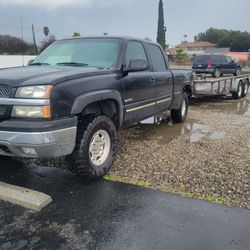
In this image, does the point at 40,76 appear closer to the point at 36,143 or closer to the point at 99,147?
the point at 36,143

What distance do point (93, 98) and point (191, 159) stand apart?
7.06ft

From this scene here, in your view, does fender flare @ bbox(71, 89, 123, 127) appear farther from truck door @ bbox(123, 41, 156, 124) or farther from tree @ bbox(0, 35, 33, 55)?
tree @ bbox(0, 35, 33, 55)

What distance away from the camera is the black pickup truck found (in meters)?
3.67

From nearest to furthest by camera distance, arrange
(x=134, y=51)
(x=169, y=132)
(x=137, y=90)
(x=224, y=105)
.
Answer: (x=137, y=90)
(x=134, y=51)
(x=169, y=132)
(x=224, y=105)

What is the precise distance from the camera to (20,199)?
389cm

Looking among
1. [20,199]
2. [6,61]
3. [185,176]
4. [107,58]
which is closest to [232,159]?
[185,176]

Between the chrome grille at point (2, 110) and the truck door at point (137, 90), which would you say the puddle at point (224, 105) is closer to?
the truck door at point (137, 90)

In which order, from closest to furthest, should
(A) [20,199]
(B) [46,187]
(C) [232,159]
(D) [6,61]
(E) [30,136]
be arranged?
(E) [30,136] → (A) [20,199] → (B) [46,187] → (C) [232,159] → (D) [6,61]

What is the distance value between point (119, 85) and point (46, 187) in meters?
1.75

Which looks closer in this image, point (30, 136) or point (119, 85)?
point (30, 136)

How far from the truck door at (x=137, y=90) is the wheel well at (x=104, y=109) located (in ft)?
0.84

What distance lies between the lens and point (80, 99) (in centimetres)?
400

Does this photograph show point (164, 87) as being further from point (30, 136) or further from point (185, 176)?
point (30, 136)

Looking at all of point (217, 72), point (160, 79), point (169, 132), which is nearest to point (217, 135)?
point (169, 132)
